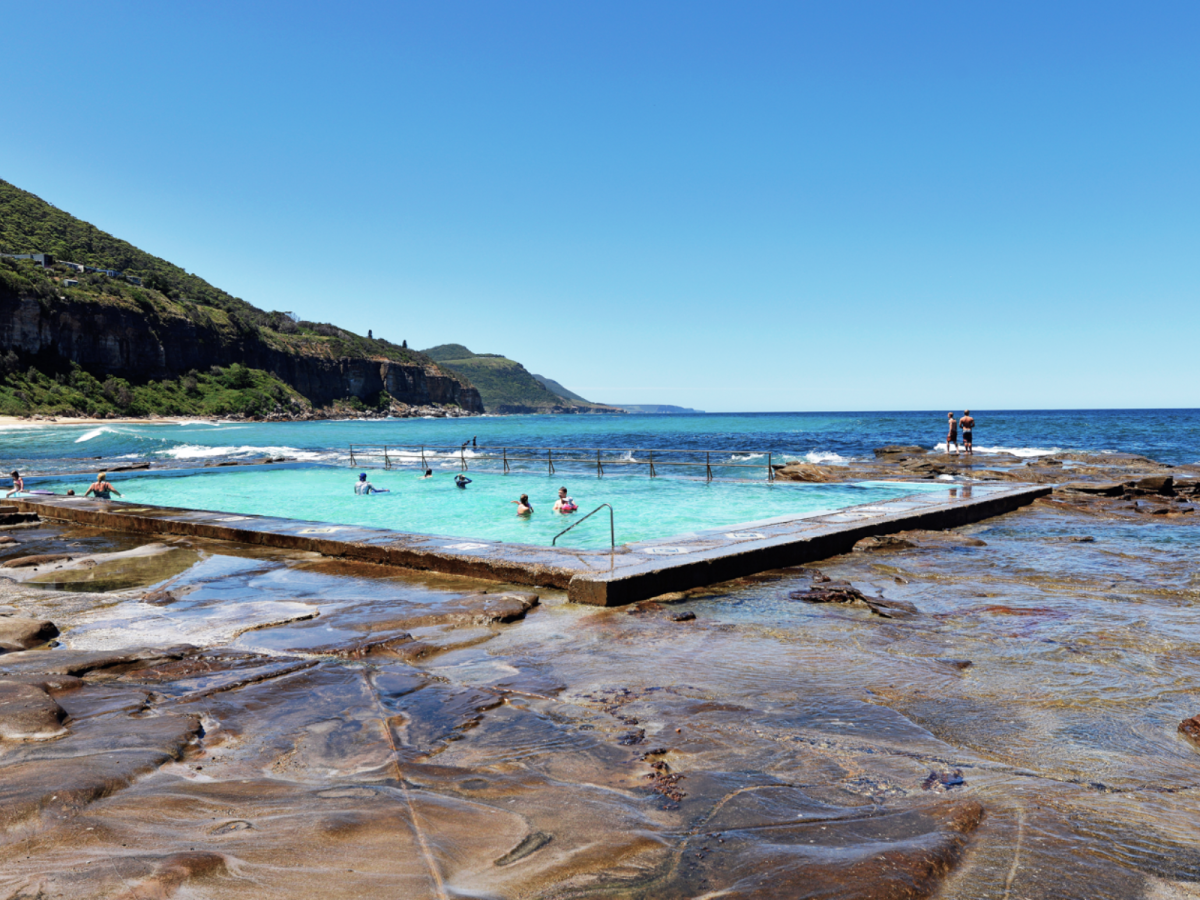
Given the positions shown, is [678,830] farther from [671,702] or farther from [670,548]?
[670,548]

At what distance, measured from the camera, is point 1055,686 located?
4.90 meters

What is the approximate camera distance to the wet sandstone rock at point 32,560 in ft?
30.3

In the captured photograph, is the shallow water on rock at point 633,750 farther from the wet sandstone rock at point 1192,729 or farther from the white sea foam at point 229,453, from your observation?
the white sea foam at point 229,453

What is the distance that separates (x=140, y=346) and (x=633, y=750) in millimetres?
110036

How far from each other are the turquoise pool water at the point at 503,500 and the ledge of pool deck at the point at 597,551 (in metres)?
3.06

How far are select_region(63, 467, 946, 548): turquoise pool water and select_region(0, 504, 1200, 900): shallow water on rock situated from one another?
701cm

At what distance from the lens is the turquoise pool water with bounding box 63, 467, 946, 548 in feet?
51.2

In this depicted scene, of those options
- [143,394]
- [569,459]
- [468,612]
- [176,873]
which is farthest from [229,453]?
[143,394]

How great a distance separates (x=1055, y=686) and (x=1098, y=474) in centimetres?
2639

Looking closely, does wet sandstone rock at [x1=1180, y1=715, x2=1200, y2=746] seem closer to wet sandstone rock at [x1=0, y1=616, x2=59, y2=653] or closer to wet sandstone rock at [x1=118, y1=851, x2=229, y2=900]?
wet sandstone rock at [x1=118, y1=851, x2=229, y2=900]

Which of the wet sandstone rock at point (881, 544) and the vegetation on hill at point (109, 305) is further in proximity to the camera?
Answer: the vegetation on hill at point (109, 305)

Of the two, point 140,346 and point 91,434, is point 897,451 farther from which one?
point 140,346

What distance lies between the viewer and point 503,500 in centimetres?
2072

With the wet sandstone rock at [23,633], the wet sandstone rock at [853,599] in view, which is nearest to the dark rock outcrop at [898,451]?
the wet sandstone rock at [853,599]
